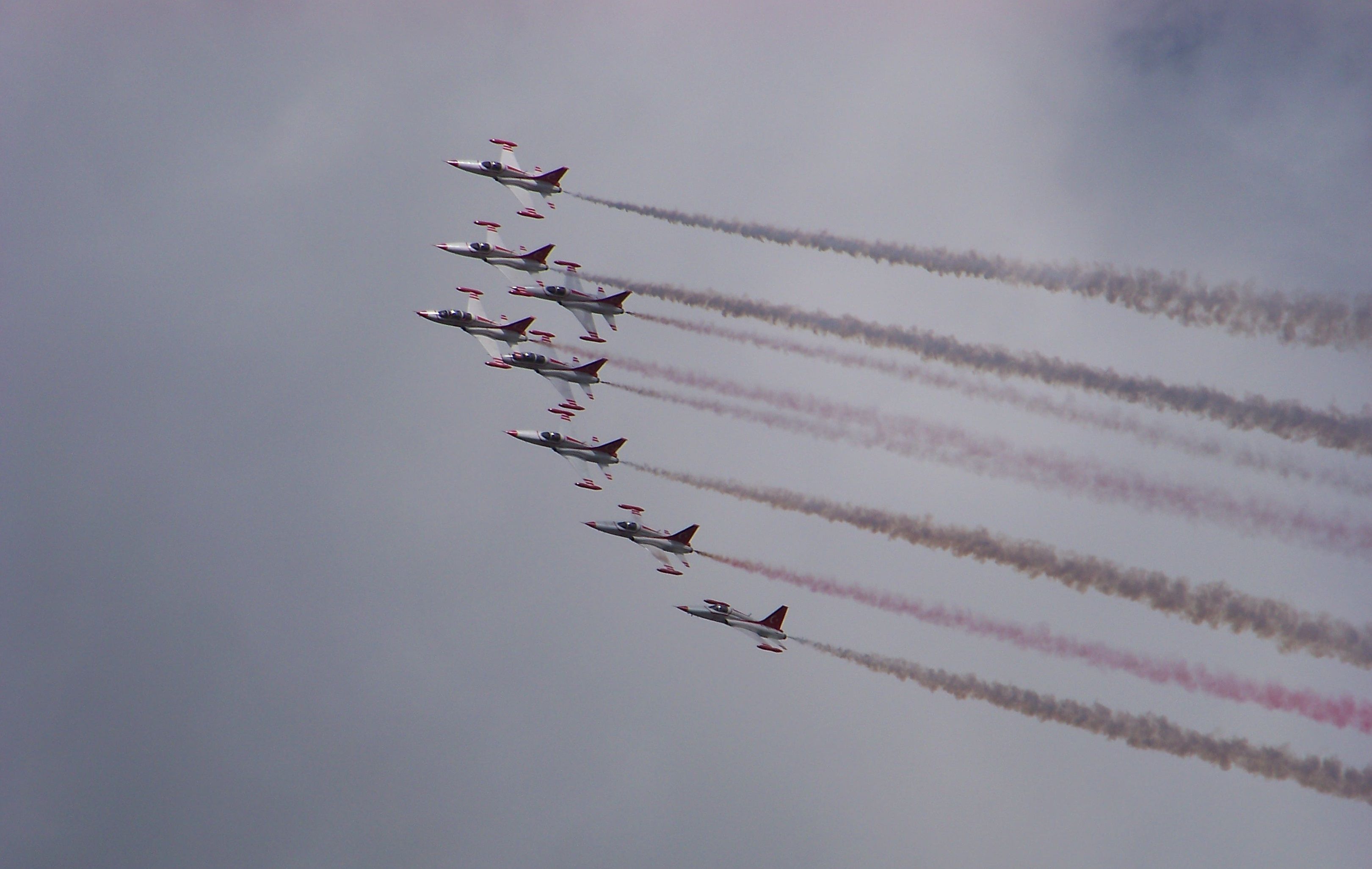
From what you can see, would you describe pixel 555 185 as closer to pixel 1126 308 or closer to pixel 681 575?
pixel 681 575

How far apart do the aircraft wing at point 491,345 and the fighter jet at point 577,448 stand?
471 centimetres

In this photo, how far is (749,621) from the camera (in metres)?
79.9

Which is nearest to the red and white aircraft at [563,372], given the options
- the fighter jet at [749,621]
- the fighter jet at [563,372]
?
the fighter jet at [563,372]

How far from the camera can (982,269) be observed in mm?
74500

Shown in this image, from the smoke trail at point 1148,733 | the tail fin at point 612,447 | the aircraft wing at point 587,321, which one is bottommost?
the smoke trail at point 1148,733

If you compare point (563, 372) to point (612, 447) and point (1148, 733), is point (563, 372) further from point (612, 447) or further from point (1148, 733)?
point (1148, 733)

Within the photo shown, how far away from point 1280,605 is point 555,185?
159ft

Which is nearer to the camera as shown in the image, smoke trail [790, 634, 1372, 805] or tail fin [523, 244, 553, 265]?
smoke trail [790, 634, 1372, 805]

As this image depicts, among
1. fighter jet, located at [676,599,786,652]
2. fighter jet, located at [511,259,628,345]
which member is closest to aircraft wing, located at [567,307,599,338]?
fighter jet, located at [511,259,628,345]

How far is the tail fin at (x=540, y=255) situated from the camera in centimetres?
8681

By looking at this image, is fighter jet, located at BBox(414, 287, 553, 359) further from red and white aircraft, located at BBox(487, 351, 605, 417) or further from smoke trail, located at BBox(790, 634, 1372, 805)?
smoke trail, located at BBox(790, 634, 1372, 805)

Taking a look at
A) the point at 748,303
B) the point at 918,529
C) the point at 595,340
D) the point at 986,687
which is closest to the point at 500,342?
the point at 595,340

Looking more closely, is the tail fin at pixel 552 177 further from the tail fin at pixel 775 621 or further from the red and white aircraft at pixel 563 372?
the tail fin at pixel 775 621

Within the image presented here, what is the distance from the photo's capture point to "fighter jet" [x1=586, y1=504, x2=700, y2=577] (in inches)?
3211
